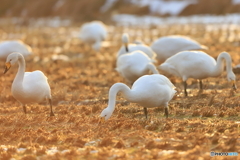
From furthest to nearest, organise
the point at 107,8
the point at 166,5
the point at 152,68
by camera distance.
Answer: the point at 107,8, the point at 166,5, the point at 152,68

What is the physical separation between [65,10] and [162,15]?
13708 millimetres

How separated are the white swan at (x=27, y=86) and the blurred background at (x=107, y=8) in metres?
33.1

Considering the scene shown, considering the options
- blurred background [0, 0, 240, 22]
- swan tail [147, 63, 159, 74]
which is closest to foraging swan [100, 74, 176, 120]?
swan tail [147, 63, 159, 74]

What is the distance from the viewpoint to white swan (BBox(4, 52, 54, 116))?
940cm

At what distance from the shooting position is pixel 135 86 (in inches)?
346

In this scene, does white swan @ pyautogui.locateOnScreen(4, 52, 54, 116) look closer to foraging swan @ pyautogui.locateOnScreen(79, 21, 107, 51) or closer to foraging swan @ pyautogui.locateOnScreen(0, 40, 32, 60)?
foraging swan @ pyautogui.locateOnScreen(0, 40, 32, 60)

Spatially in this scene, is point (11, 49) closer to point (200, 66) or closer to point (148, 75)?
point (200, 66)

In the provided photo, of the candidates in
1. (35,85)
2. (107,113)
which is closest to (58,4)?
(35,85)

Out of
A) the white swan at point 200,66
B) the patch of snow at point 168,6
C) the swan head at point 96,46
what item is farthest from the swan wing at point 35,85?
the patch of snow at point 168,6

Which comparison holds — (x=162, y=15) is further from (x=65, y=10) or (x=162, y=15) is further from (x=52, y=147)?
(x=52, y=147)

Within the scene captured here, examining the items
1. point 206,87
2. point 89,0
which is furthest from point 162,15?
point 206,87

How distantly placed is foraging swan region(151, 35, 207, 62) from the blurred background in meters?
26.9

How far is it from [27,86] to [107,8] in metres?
44.5

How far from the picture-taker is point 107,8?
53406 millimetres
